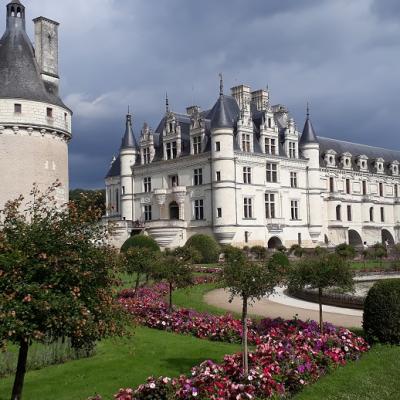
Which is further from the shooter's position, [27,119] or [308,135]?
[308,135]

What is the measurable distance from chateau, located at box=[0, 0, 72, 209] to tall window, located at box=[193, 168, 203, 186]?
1416 cm

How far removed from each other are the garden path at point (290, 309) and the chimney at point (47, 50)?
1734 centimetres

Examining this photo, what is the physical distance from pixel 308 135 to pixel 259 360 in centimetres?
4234

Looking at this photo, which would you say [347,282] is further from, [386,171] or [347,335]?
[386,171]

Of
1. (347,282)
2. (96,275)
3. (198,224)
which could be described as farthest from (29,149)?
(96,275)

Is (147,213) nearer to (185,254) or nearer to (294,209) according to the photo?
(294,209)

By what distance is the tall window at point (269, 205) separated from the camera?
45781mm

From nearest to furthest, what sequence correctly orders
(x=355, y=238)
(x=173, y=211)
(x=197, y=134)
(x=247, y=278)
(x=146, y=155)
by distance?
(x=247, y=278), (x=197, y=134), (x=173, y=211), (x=146, y=155), (x=355, y=238)

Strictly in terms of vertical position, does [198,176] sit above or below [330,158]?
below

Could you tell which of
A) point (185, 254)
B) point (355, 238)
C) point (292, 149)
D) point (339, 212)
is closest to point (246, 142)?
point (292, 149)

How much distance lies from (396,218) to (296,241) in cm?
1860

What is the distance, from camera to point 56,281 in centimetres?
741

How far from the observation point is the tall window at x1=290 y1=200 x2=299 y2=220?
157 feet

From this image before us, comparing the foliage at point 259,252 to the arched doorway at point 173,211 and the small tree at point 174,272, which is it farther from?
the small tree at point 174,272
